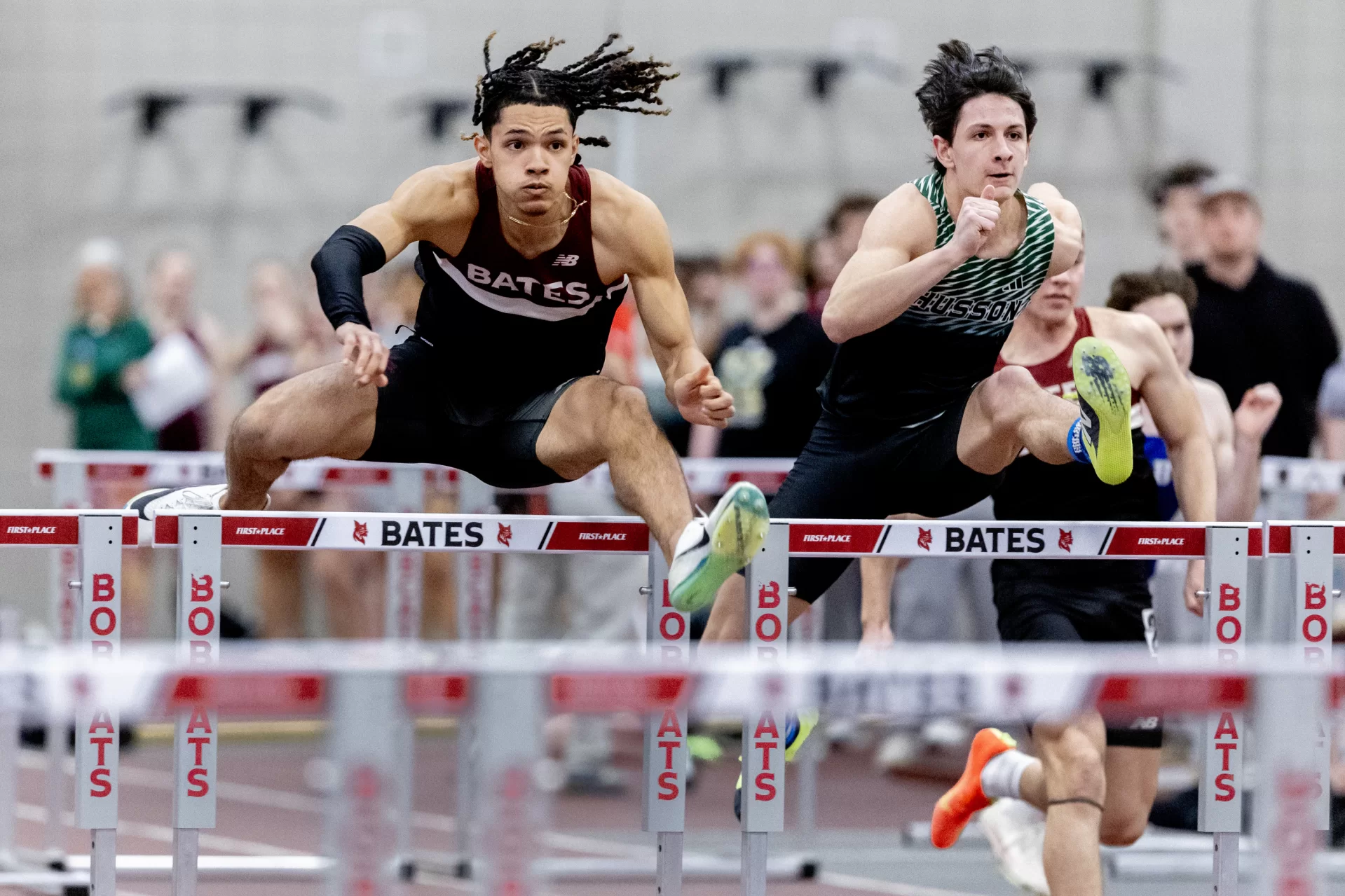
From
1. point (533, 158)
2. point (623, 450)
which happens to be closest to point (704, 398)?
point (623, 450)

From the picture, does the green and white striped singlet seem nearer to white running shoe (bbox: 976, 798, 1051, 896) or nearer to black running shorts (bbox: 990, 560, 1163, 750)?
black running shorts (bbox: 990, 560, 1163, 750)

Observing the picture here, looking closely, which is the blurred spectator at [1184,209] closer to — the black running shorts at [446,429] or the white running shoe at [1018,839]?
the white running shoe at [1018,839]

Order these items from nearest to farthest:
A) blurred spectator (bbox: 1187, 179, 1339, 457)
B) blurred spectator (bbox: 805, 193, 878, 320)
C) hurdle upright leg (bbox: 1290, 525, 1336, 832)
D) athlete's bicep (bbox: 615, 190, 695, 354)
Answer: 1. hurdle upright leg (bbox: 1290, 525, 1336, 832)
2. athlete's bicep (bbox: 615, 190, 695, 354)
3. blurred spectator (bbox: 1187, 179, 1339, 457)
4. blurred spectator (bbox: 805, 193, 878, 320)

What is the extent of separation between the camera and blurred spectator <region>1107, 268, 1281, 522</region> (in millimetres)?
6031

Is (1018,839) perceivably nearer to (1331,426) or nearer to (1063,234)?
(1063,234)

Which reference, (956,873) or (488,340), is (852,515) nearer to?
(488,340)

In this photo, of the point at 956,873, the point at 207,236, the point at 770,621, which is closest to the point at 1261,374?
the point at 956,873

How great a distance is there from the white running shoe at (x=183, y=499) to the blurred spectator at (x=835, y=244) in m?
3.86

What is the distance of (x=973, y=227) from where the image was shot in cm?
456

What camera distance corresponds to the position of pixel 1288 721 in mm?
3037

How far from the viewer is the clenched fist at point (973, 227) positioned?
15.0 ft

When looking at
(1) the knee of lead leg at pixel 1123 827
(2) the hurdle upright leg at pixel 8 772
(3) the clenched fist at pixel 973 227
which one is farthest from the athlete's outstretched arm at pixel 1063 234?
(2) the hurdle upright leg at pixel 8 772

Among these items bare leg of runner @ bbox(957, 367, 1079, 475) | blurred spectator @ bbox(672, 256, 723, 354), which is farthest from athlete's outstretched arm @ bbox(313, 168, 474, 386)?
blurred spectator @ bbox(672, 256, 723, 354)

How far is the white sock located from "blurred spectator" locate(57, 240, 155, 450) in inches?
215
